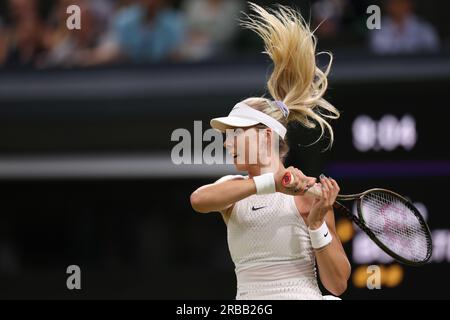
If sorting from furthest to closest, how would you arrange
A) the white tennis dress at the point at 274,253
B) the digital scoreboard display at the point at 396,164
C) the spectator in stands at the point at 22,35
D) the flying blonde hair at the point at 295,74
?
1. the spectator in stands at the point at 22,35
2. the digital scoreboard display at the point at 396,164
3. the flying blonde hair at the point at 295,74
4. the white tennis dress at the point at 274,253

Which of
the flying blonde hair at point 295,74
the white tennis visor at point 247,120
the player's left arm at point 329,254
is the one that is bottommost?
the player's left arm at point 329,254

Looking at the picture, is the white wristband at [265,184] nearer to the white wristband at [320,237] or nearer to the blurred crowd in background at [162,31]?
the white wristband at [320,237]

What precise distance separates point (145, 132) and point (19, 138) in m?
0.85

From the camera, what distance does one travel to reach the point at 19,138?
757cm

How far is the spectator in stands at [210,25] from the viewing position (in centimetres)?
831

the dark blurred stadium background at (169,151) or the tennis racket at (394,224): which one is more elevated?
the dark blurred stadium background at (169,151)

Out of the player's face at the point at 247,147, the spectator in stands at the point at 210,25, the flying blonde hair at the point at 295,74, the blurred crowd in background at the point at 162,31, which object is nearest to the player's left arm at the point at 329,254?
the player's face at the point at 247,147

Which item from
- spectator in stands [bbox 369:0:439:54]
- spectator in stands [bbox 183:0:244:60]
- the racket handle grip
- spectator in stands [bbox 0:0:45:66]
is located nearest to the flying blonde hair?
the racket handle grip

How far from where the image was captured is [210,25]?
8469mm

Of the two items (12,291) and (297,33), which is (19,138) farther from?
(297,33)

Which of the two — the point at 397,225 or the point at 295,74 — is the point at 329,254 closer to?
the point at 397,225

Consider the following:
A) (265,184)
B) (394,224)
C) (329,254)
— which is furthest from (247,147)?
(394,224)

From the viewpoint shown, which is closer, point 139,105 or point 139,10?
point 139,105
